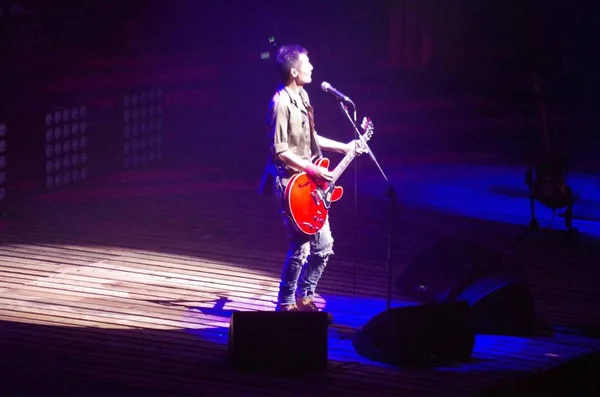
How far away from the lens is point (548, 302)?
27.5ft

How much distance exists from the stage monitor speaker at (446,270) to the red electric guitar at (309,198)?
3.91 ft

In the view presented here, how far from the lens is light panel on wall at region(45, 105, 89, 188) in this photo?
12.0 m

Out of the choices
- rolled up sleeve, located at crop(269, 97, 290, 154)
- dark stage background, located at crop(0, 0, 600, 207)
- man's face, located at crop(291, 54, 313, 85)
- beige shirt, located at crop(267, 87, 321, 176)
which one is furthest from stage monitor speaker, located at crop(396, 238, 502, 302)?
dark stage background, located at crop(0, 0, 600, 207)

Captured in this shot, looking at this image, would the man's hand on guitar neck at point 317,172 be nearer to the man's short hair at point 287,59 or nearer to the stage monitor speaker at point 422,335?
the man's short hair at point 287,59

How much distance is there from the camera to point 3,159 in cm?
1144

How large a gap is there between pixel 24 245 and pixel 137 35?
23.7ft

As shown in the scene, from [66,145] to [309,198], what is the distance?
5.75m

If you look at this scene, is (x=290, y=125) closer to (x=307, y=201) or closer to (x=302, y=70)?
(x=302, y=70)

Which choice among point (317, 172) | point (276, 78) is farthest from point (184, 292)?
point (276, 78)

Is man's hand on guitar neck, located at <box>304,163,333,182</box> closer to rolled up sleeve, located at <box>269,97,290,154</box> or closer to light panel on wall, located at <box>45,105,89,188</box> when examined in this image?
rolled up sleeve, located at <box>269,97,290,154</box>

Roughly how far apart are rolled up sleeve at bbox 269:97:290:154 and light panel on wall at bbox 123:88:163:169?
627 centimetres

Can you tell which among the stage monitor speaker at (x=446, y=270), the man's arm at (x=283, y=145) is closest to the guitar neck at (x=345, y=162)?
the man's arm at (x=283, y=145)

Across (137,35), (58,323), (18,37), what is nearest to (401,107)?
(137,35)

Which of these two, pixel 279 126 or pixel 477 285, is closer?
pixel 279 126
